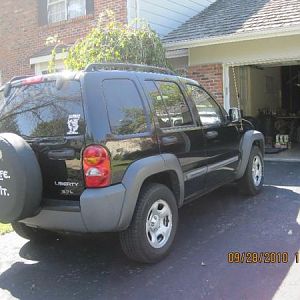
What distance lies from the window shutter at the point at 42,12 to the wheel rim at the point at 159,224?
33.5 ft

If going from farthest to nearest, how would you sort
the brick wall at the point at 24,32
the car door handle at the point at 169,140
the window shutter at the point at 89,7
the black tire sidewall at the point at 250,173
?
the brick wall at the point at 24,32
the window shutter at the point at 89,7
the black tire sidewall at the point at 250,173
the car door handle at the point at 169,140

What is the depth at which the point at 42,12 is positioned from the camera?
13531 millimetres

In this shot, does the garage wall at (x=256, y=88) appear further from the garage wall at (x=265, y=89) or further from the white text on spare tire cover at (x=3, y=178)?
the white text on spare tire cover at (x=3, y=178)

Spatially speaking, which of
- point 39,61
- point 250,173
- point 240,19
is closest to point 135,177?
point 250,173

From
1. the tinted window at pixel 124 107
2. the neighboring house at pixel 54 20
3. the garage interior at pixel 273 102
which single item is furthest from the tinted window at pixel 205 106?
the neighboring house at pixel 54 20

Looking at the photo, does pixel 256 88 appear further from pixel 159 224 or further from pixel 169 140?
pixel 159 224

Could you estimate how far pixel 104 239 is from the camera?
539 cm

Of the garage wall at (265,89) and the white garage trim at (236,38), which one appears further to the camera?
the garage wall at (265,89)

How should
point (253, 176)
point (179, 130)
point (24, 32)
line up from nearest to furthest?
point (179, 130), point (253, 176), point (24, 32)

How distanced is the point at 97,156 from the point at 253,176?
11.9ft

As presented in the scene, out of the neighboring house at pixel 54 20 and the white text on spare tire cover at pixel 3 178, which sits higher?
the neighboring house at pixel 54 20

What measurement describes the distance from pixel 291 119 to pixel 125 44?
8.53m

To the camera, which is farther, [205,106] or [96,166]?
[205,106]
